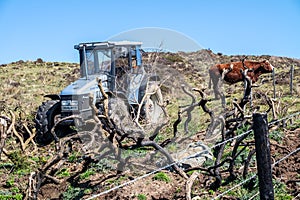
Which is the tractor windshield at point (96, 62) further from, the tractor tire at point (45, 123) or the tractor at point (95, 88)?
the tractor tire at point (45, 123)

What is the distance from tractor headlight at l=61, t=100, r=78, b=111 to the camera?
370 inches

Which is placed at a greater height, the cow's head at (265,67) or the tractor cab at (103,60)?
the tractor cab at (103,60)

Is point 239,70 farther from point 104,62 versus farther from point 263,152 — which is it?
point 263,152

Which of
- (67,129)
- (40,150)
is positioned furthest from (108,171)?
(67,129)

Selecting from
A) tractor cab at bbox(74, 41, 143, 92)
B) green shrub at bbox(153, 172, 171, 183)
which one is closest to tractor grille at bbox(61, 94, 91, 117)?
tractor cab at bbox(74, 41, 143, 92)

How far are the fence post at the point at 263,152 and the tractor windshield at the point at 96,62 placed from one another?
6.69 metres

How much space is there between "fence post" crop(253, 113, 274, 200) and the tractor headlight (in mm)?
6535

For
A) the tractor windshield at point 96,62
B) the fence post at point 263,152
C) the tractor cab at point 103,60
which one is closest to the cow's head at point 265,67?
the tractor cab at point 103,60

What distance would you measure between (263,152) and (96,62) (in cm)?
684

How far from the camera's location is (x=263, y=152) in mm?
3402

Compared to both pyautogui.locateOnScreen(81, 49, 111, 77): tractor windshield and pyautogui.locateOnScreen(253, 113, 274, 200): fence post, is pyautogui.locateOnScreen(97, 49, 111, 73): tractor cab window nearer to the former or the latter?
pyautogui.locateOnScreen(81, 49, 111, 77): tractor windshield

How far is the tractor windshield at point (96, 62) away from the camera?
9703 millimetres

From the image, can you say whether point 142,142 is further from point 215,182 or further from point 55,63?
point 55,63

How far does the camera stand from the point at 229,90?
19000mm
